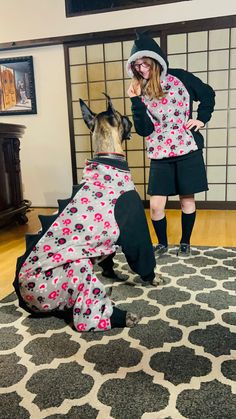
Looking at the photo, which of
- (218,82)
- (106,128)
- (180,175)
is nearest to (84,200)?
(106,128)

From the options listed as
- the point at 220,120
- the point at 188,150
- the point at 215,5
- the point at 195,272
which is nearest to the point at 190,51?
the point at 215,5

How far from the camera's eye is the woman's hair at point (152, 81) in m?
2.13

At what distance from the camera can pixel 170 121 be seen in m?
2.28

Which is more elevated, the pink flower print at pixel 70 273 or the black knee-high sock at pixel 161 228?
the pink flower print at pixel 70 273

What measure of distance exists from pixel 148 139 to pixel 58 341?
1.41 metres

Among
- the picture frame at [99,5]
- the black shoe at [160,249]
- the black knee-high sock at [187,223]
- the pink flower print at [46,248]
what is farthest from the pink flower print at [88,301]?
the picture frame at [99,5]

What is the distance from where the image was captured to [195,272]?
216 centimetres

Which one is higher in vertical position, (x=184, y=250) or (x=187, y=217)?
(x=187, y=217)

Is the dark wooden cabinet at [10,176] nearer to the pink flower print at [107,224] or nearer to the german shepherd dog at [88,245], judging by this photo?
the german shepherd dog at [88,245]

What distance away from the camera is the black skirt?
90.8 inches

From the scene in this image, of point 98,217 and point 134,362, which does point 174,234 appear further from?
point 134,362

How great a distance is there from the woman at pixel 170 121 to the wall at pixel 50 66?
183 cm

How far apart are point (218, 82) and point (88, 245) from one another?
2.90 m

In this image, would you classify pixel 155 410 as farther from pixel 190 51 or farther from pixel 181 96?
pixel 190 51
